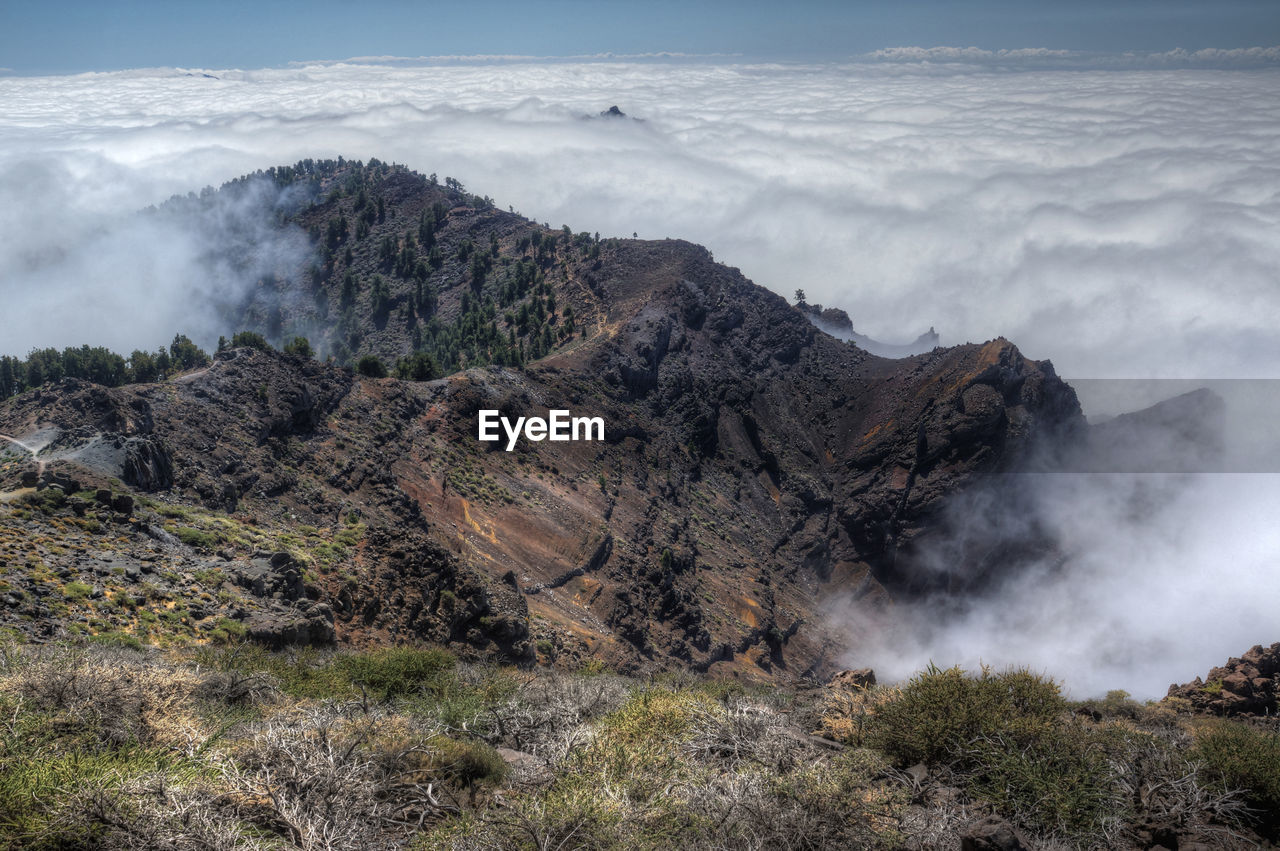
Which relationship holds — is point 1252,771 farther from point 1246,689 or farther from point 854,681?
point 1246,689

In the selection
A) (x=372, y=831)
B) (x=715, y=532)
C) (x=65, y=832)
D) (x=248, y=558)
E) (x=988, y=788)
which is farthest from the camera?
(x=715, y=532)

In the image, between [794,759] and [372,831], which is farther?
[794,759]

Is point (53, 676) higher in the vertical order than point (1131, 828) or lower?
higher

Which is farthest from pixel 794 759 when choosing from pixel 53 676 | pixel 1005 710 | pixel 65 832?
pixel 53 676

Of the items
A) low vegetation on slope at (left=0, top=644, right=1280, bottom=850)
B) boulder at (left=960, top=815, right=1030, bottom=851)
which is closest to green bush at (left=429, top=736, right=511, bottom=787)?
low vegetation on slope at (left=0, top=644, right=1280, bottom=850)

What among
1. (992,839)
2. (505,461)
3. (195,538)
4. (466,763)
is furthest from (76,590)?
(505,461)

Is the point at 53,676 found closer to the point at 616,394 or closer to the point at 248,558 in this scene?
the point at 248,558
